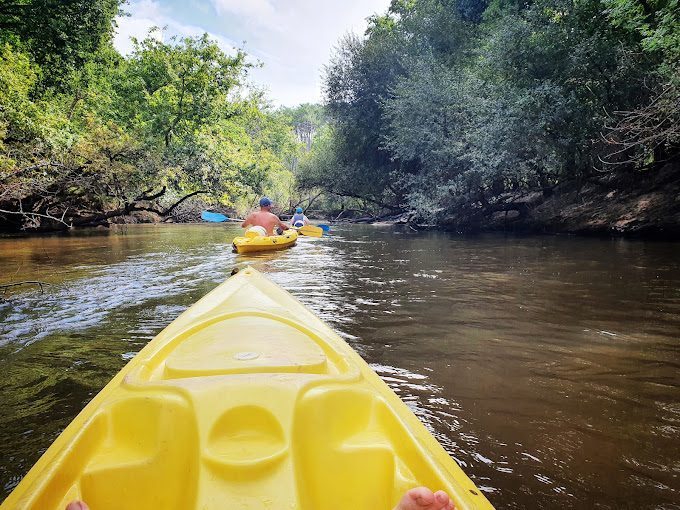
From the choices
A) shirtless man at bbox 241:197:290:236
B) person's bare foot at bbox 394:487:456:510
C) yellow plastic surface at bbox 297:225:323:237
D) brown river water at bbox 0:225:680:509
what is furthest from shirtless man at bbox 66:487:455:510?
yellow plastic surface at bbox 297:225:323:237

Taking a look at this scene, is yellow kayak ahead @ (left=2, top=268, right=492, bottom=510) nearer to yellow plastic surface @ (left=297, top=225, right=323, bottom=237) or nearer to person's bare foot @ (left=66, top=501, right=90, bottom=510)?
person's bare foot @ (left=66, top=501, right=90, bottom=510)

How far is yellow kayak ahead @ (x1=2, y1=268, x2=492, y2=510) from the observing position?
1276mm

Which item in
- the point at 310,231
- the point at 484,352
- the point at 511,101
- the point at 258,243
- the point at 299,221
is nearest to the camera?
the point at 484,352

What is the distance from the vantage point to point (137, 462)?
139 centimetres

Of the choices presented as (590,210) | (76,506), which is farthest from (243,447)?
(590,210)

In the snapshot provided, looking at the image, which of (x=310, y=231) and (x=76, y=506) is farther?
(x=310, y=231)

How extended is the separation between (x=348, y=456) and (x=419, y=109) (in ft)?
53.6

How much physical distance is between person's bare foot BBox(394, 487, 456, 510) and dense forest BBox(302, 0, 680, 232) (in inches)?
305

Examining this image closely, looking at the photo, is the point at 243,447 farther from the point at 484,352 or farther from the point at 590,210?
the point at 590,210

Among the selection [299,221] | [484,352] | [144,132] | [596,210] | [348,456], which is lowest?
[484,352]

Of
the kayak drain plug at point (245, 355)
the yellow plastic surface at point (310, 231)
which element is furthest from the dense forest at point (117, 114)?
the kayak drain plug at point (245, 355)

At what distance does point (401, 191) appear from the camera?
22.7 metres

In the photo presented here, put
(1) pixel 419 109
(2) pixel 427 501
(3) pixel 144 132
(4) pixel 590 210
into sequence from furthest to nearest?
1. (1) pixel 419 109
2. (3) pixel 144 132
3. (4) pixel 590 210
4. (2) pixel 427 501

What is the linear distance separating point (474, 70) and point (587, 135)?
5664mm
